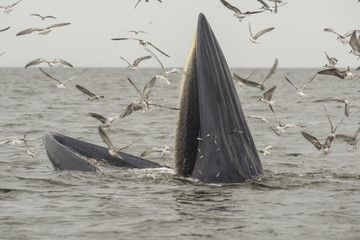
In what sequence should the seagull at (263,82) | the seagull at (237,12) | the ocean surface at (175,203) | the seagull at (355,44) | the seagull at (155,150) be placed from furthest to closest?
the seagull at (237,12)
the seagull at (155,150)
the seagull at (355,44)
the seagull at (263,82)
the ocean surface at (175,203)

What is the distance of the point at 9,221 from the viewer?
7.60 meters

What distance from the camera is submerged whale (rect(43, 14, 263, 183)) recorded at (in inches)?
336

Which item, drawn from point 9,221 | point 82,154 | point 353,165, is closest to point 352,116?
point 353,165

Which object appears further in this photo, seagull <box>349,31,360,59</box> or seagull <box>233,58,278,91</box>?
seagull <box>349,31,360,59</box>

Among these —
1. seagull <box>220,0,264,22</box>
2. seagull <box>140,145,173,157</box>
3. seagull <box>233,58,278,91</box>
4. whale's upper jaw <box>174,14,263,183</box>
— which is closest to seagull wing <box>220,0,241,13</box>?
seagull <box>220,0,264,22</box>

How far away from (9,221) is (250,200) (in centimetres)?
305

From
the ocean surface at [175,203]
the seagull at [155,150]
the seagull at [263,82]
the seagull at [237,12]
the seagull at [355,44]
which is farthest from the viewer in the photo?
the seagull at [237,12]

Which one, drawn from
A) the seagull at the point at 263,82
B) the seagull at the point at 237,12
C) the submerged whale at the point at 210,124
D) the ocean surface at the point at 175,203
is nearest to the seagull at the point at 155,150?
the ocean surface at the point at 175,203

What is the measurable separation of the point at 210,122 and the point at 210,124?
0.08 feet

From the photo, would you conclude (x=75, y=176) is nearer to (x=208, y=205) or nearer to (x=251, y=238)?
(x=208, y=205)

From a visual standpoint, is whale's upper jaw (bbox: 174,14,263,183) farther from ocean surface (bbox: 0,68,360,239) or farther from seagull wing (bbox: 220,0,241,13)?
seagull wing (bbox: 220,0,241,13)

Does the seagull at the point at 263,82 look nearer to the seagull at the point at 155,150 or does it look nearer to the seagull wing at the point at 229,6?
the seagull at the point at 155,150

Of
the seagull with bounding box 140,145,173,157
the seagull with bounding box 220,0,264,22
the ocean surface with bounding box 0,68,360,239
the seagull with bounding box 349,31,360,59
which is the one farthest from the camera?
the seagull with bounding box 220,0,264,22

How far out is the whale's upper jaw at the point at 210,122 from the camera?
852 centimetres
